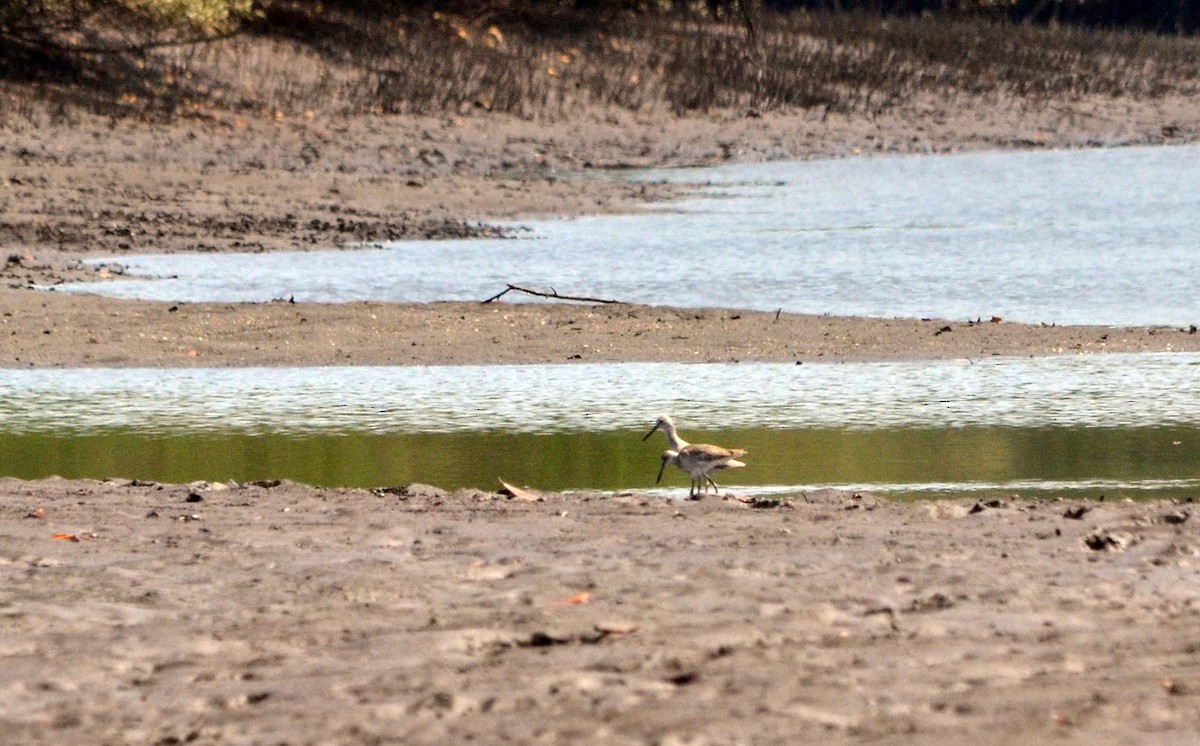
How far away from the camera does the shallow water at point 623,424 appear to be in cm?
940

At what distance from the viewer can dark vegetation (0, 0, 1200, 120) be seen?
92.7 feet

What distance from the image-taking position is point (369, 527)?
767 centimetres

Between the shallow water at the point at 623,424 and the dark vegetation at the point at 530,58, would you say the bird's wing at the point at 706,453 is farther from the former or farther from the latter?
the dark vegetation at the point at 530,58

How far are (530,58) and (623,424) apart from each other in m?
24.6

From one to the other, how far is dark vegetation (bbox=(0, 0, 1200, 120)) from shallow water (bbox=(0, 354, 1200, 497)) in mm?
14699

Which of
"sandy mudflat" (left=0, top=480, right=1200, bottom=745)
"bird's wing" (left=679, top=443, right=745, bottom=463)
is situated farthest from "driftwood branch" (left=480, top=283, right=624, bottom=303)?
"sandy mudflat" (left=0, top=480, right=1200, bottom=745)

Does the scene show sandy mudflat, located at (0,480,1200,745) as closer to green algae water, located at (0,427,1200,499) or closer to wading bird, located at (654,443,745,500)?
wading bird, located at (654,443,745,500)

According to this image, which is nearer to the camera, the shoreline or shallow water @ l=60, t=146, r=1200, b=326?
the shoreline

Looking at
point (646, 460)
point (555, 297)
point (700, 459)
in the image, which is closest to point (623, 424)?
point (646, 460)

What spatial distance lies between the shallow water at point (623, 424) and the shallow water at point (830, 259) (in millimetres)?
2977

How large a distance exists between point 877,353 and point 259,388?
394cm

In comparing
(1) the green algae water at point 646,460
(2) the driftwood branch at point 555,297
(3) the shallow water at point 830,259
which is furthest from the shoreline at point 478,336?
(1) the green algae water at point 646,460

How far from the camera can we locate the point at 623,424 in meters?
10.6

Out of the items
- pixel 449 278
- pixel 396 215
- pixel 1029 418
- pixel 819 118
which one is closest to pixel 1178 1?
pixel 819 118
